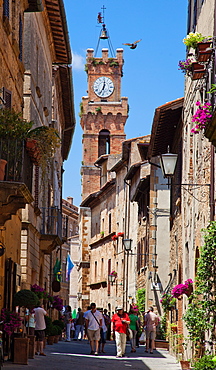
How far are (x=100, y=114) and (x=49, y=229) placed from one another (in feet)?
146

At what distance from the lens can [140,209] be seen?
38.8m

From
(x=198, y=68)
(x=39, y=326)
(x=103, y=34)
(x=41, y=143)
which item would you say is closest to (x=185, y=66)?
(x=198, y=68)

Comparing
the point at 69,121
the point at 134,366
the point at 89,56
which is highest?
the point at 89,56

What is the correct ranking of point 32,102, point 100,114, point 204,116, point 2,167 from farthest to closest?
point 100,114
point 32,102
point 2,167
point 204,116

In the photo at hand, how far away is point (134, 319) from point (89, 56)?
5226 cm

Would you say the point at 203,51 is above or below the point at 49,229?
above

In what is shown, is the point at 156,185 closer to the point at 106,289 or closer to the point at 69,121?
the point at 69,121

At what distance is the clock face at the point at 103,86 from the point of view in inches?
2847

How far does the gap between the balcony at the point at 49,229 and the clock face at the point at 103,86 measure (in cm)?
4534

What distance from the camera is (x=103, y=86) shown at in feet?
238

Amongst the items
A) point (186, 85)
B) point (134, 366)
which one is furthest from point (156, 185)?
point (134, 366)

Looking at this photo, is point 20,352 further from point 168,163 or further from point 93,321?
point 93,321

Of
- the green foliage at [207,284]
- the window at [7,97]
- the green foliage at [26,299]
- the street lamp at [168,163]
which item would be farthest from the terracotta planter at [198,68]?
the green foliage at [26,299]

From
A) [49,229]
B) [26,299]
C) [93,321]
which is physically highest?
[49,229]
